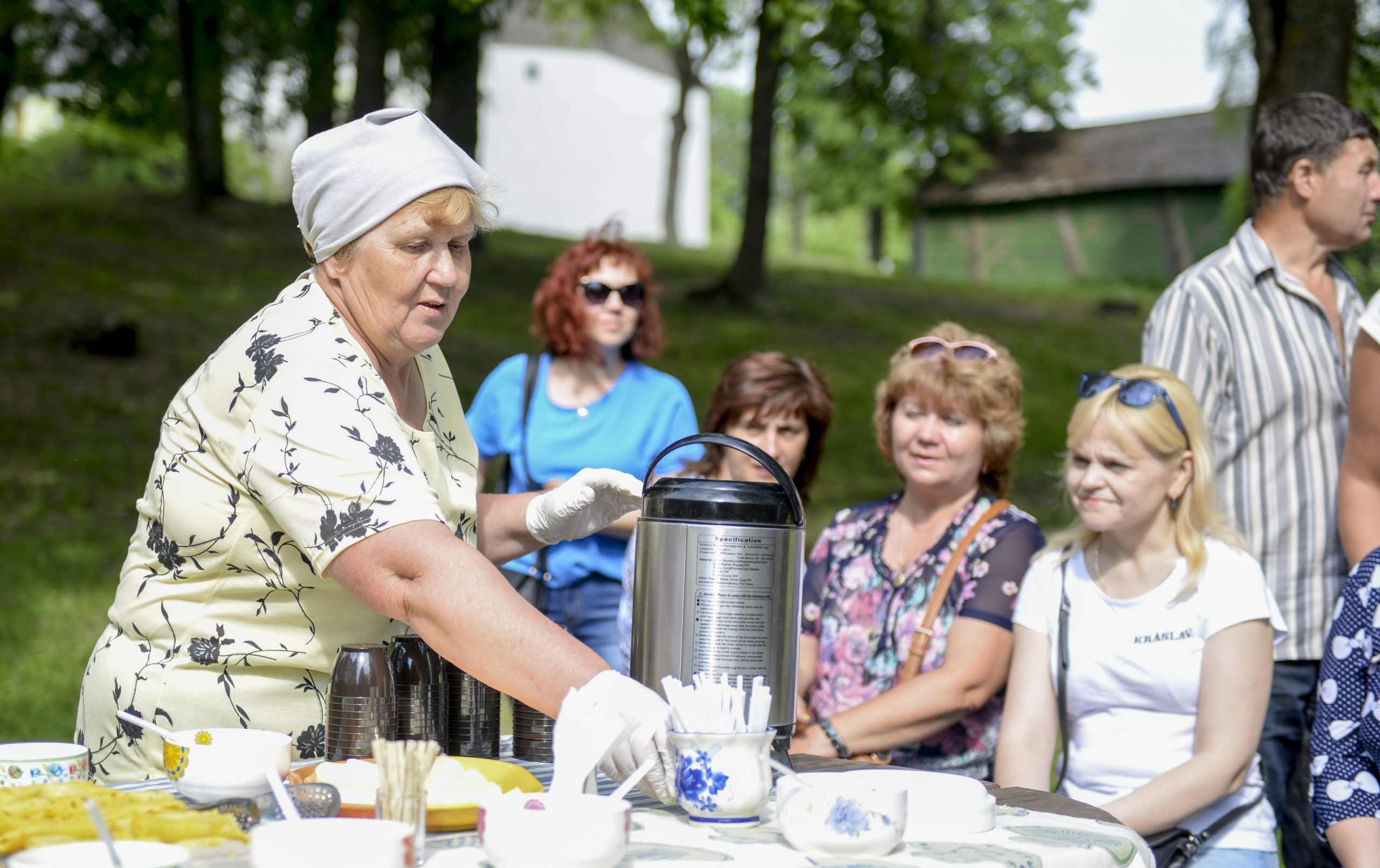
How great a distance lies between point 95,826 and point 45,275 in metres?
12.7

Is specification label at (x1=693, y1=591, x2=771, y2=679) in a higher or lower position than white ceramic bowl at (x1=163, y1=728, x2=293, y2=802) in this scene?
higher

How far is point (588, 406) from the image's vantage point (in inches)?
172

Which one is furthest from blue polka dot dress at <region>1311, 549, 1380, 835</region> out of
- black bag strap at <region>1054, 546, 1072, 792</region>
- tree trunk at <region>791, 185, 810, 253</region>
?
tree trunk at <region>791, 185, 810, 253</region>

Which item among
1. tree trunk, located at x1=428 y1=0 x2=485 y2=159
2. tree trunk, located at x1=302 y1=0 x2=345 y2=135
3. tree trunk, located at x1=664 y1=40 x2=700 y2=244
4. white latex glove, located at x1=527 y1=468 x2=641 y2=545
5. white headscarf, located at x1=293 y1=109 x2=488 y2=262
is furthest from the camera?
tree trunk, located at x1=664 y1=40 x2=700 y2=244

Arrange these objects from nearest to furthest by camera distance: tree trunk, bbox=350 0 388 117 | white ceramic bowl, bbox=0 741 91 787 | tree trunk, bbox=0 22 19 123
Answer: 1. white ceramic bowl, bbox=0 741 91 787
2. tree trunk, bbox=350 0 388 117
3. tree trunk, bbox=0 22 19 123

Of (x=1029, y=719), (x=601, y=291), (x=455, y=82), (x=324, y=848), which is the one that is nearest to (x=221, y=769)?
(x=324, y=848)

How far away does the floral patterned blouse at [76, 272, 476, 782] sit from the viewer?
1.97 m

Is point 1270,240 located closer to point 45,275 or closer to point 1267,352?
point 1267,352

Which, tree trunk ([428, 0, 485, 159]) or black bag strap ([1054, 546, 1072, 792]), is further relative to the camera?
tree trunk ([428, 0, 485, 159])

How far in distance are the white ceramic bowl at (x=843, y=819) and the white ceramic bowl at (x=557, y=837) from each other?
288 millimetres

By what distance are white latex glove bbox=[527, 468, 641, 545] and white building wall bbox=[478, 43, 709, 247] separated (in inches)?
1213

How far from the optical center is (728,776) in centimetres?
178

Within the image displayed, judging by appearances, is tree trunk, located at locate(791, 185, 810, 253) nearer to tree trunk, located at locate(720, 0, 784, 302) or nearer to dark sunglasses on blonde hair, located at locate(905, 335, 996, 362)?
tree trunk, located at locate(720, 0, 784, 302)

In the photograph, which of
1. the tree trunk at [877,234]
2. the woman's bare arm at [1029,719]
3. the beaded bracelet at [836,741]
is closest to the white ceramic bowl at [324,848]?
the beaded bracelet at [836,741]
